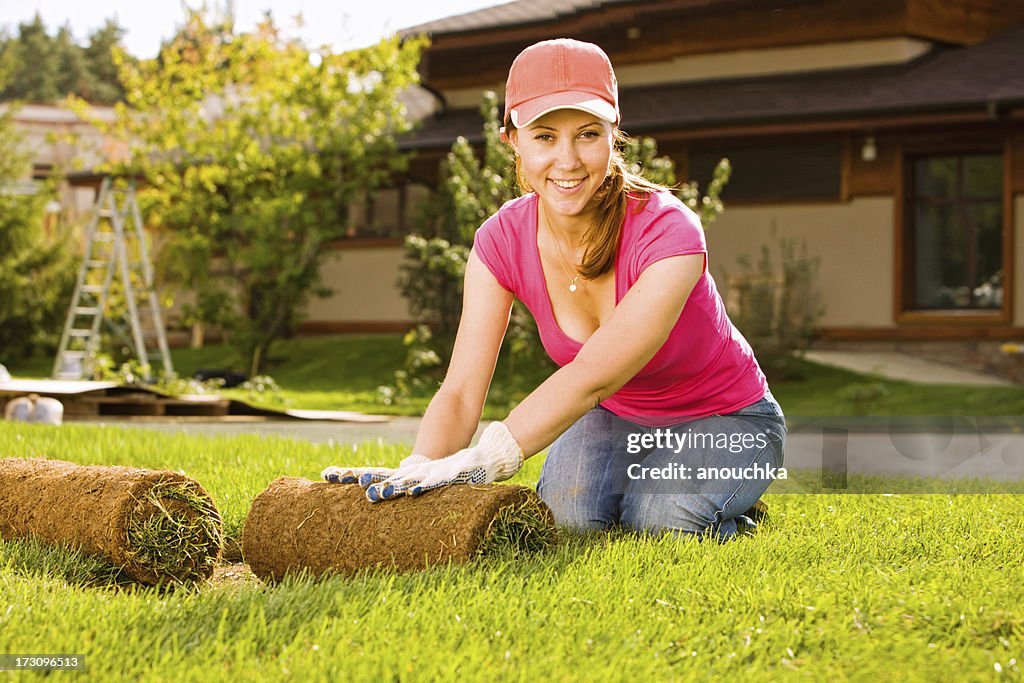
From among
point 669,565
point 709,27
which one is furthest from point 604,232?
point 709,27

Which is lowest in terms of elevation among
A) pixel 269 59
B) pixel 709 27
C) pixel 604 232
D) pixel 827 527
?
pixel 827 527

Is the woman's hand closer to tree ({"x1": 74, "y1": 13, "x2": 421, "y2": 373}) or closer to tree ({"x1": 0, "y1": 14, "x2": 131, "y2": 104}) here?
tree ({"x1": 74, "y1": 13, "x2": 421, "y2": 373})

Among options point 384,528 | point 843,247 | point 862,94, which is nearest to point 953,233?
point 843,247

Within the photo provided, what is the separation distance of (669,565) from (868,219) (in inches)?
428

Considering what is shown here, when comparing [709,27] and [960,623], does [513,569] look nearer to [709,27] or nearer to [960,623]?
[960,623]

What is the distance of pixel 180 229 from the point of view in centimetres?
1603

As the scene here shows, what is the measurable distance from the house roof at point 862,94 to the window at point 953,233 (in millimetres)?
1142

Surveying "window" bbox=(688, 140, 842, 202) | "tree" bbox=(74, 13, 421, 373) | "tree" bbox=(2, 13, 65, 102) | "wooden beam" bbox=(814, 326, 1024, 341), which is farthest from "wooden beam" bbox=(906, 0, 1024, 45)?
"tree" bbox=(2, 13, 65, 102)

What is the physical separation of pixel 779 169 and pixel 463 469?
11116 millimetres

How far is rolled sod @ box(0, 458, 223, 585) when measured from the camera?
10.6 ft

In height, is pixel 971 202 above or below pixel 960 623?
above

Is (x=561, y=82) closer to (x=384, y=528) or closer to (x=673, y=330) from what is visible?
(x=673, y=330)

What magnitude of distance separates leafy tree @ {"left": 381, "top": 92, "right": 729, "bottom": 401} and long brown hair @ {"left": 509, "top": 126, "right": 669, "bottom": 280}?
5.93 metres

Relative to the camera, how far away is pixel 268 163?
49.4ft
